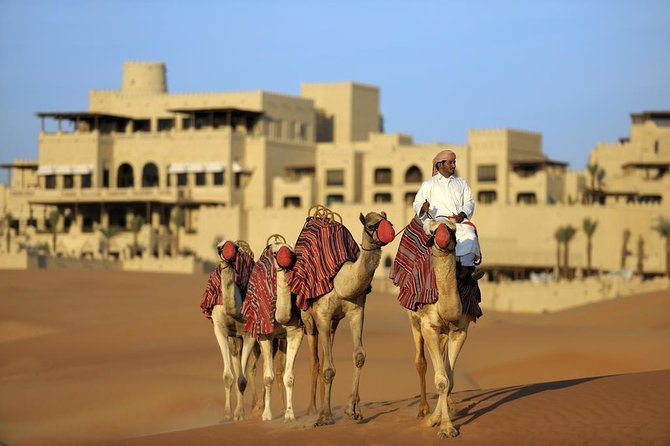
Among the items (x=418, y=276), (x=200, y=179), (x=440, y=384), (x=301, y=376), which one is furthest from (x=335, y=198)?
(x=440, y=384)

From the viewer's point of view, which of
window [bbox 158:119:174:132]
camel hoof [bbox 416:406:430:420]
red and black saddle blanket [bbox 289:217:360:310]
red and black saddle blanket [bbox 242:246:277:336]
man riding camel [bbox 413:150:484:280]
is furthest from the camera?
window [bbox 158:119:174:132]

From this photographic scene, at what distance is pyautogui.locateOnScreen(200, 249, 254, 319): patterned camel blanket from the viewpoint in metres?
23.2

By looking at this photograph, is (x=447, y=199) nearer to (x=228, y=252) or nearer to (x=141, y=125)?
(x=228, y=252)

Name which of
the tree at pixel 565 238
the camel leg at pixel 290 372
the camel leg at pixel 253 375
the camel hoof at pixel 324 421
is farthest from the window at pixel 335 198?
the camel hoof at pixel 324 421

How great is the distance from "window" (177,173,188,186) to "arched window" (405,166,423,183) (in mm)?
16228

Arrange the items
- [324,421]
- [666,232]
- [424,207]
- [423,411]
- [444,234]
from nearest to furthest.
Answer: [444,234] → [424,207] → [423,411] → [324,421] → [666,232]

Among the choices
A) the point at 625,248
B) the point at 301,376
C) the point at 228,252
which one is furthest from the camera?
the point at 625,248

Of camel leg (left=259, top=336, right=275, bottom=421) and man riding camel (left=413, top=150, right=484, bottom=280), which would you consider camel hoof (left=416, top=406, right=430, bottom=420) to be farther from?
camel leg (left=259, top=336, right=275, bottom=421)

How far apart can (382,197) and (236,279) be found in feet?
251

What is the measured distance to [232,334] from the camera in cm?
2380

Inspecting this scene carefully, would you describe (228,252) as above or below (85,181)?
below

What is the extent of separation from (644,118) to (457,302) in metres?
96.0

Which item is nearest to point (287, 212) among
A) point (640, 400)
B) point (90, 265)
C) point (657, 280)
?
point (90, 265)

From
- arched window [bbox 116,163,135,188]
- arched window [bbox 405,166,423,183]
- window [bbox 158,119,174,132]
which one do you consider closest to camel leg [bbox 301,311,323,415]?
arched window [bbox 405,166,423,183]
